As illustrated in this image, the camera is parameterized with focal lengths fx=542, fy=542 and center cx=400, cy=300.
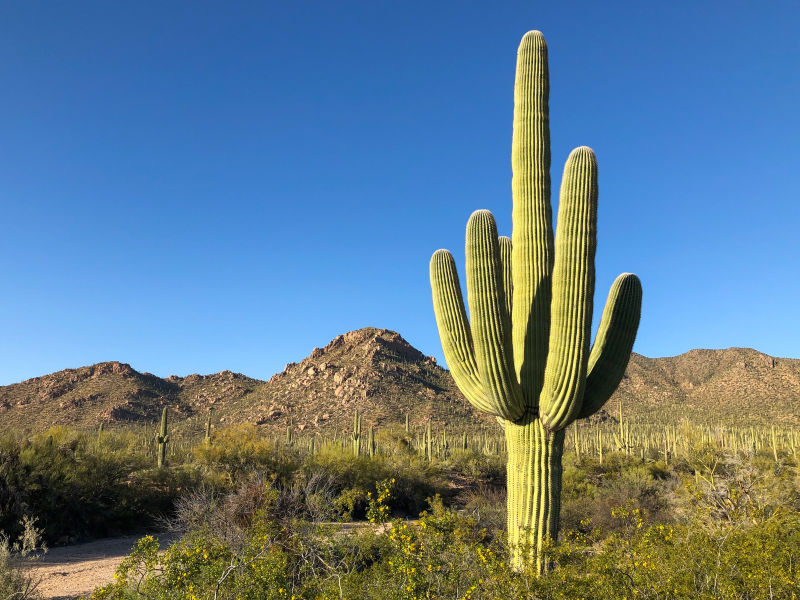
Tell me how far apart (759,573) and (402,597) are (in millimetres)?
3523

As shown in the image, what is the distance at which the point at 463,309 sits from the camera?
25.6ft

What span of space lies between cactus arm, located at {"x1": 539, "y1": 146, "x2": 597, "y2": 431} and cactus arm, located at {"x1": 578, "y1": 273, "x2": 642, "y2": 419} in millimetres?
563

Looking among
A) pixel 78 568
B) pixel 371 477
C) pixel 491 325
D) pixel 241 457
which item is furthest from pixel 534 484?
pixel 241 457

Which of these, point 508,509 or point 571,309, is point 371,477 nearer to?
point 508,509

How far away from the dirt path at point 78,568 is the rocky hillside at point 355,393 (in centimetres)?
3348

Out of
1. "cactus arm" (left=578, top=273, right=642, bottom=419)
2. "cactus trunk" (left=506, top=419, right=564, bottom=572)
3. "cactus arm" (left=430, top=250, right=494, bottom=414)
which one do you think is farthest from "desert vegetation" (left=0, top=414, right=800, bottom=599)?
"cactus arm" (left=430, top=250, right=494, bottom=414)

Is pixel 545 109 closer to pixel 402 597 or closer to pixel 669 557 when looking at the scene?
pixel 669 557

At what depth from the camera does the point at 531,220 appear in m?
7.52

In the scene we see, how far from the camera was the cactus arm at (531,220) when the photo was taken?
23.7ft

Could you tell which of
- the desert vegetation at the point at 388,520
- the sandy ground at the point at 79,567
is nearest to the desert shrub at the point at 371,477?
the desert vegetation at the point at 388,520

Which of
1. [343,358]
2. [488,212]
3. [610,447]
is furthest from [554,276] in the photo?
[343,358]

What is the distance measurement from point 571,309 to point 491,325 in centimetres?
103

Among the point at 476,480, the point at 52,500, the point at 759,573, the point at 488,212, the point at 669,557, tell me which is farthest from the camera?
the point at 476,480

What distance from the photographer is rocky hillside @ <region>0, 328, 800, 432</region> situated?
48406mm
